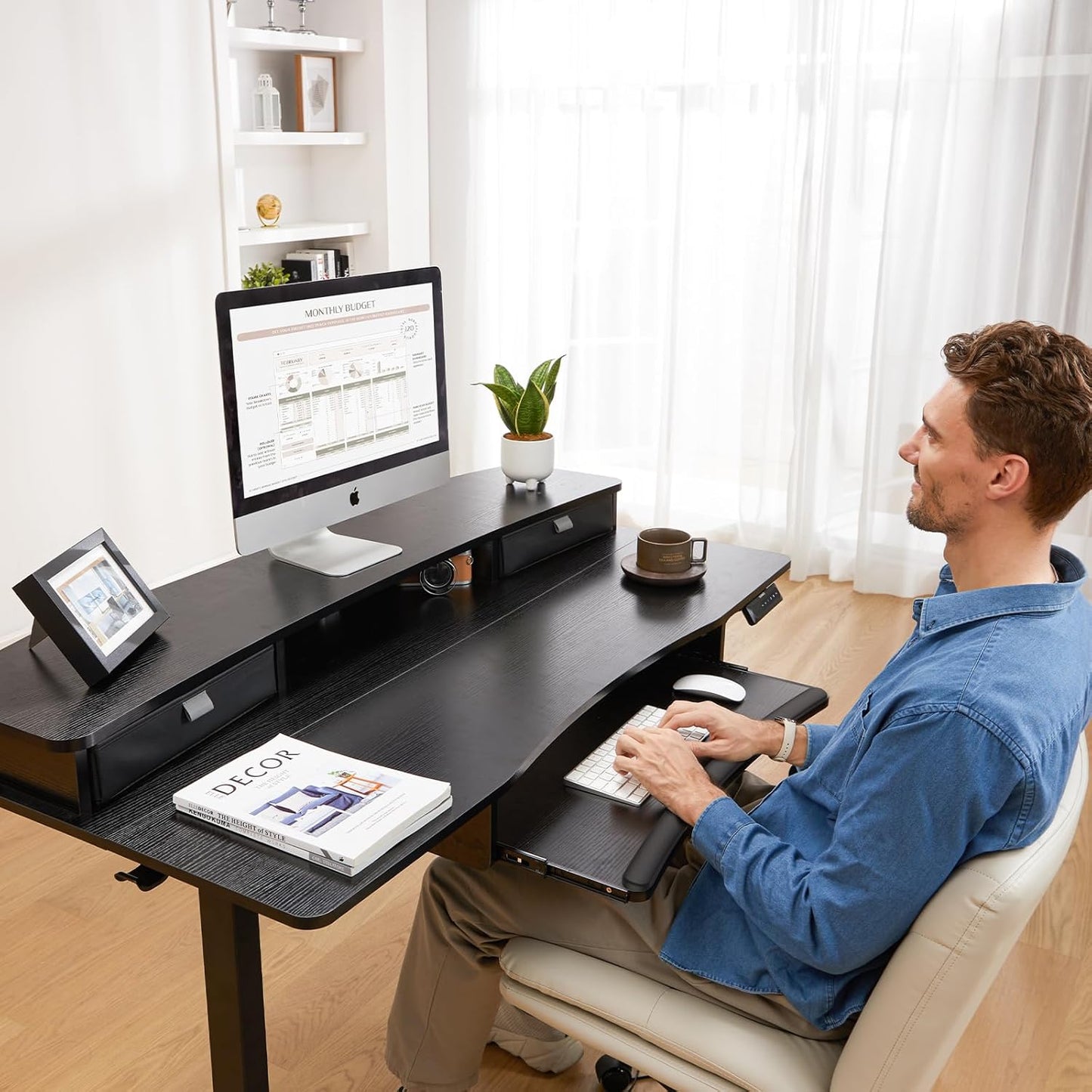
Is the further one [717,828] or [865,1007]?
[717,828]

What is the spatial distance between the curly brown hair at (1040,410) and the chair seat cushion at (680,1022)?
2.31ft

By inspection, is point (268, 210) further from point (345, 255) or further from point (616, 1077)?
point (616, 1077)

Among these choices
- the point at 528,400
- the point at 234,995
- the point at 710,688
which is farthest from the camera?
the point at 528,400

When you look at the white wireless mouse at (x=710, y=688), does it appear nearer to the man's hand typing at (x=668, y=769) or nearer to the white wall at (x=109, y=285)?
the man's hand typing at (x=668, y=769)

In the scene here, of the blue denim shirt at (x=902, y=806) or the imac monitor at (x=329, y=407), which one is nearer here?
the blue denim shirt at (x=902, y=806)

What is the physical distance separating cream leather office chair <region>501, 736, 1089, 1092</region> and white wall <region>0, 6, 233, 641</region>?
2.56 metres

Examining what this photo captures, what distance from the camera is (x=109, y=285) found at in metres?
3.67

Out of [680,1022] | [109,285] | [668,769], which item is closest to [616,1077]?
[680,1022]

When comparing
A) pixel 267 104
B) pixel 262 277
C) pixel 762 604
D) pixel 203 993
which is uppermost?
pixel 267 104

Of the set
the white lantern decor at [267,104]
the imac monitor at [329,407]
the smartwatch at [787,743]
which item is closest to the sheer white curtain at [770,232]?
the white lantern decor at [267,104]

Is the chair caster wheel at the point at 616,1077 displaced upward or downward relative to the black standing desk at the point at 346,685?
downward

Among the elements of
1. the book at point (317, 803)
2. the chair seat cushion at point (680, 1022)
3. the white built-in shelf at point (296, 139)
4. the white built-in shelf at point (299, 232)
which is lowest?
the chair seat cushion at point (680, 1022)

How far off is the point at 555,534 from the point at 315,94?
2795mm

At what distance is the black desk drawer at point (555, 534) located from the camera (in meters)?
2.34
